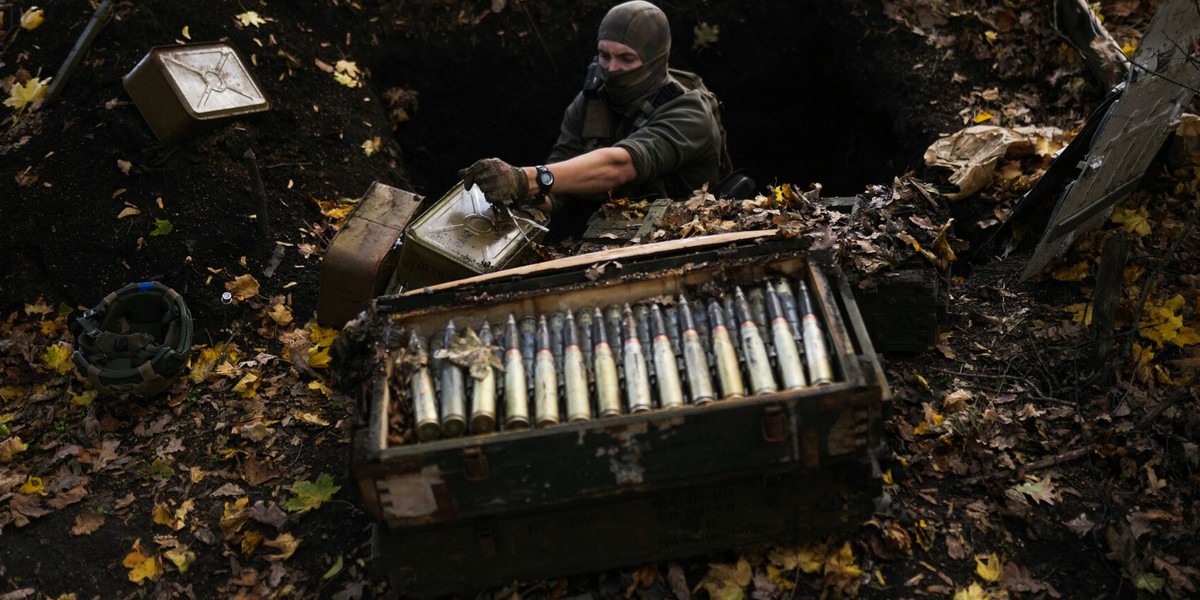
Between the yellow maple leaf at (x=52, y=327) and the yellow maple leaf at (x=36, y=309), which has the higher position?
the yellow maple leaf at (x=36, y=309)

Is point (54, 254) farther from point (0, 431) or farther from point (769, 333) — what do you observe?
point (769, 333)

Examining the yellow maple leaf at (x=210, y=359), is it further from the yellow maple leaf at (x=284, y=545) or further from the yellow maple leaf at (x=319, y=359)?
the yellow maple leaf at (x=284, y=545)

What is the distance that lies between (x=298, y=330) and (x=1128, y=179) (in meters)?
5.92

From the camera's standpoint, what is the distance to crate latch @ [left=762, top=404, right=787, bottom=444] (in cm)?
447

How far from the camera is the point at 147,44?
27.1 feet

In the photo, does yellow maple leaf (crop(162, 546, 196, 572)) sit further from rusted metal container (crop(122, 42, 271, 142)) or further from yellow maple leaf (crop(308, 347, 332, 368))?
rusted metal container (crop(122, 42, 271, 142))

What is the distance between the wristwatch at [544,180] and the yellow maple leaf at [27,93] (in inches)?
177

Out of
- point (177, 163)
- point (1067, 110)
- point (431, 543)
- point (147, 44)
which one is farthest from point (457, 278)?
point (1067, 110)

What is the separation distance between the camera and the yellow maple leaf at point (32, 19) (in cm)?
862

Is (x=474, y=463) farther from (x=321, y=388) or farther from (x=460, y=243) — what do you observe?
(x=321, y=388)

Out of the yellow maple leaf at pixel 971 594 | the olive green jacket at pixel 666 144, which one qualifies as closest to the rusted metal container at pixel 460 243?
the olive green jacket at pixel 666 144

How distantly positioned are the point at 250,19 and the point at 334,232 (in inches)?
93.0

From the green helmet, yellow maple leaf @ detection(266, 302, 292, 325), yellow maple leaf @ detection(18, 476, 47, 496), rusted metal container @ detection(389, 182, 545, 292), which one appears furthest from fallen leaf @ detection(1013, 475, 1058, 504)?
yellow maple leaf @ detection(18, 476, 47, 496)

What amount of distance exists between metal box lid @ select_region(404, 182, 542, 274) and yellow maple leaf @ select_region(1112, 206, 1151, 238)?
13.2 ft
